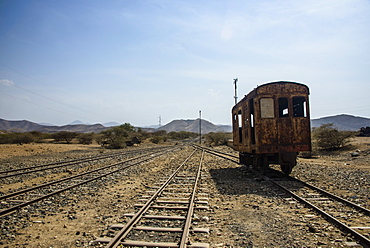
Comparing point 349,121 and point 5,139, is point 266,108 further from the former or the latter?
point 349,121

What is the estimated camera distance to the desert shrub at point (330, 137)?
24594 millimetres

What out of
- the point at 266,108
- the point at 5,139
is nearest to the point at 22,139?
the point at 5,139

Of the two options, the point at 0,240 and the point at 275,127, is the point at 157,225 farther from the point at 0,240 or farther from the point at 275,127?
the point at 275,127

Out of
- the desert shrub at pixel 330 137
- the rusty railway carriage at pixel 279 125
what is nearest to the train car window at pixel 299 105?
the rusty railway carriage at pixel 279 125

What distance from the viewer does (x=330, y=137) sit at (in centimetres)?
2502

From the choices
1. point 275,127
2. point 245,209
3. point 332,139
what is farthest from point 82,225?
point 332,139

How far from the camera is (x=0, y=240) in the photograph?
4.55 meters

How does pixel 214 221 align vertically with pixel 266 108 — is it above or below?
below

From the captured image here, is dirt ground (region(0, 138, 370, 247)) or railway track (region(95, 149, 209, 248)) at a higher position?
railway track (region(95, 149, 209, 248))

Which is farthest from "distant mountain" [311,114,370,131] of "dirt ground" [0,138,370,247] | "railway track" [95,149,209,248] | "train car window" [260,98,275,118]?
"railway track" [95,149,209,248]

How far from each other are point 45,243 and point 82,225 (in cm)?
93

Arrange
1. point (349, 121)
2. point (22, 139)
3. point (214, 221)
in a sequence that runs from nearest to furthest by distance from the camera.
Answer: point (214, 221), point (22, 139), point (349, 121)

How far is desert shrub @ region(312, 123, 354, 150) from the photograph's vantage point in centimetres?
2459

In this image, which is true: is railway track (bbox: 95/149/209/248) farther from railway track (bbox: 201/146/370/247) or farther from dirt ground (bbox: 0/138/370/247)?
railway track (bbox: 201/146/370/247)
